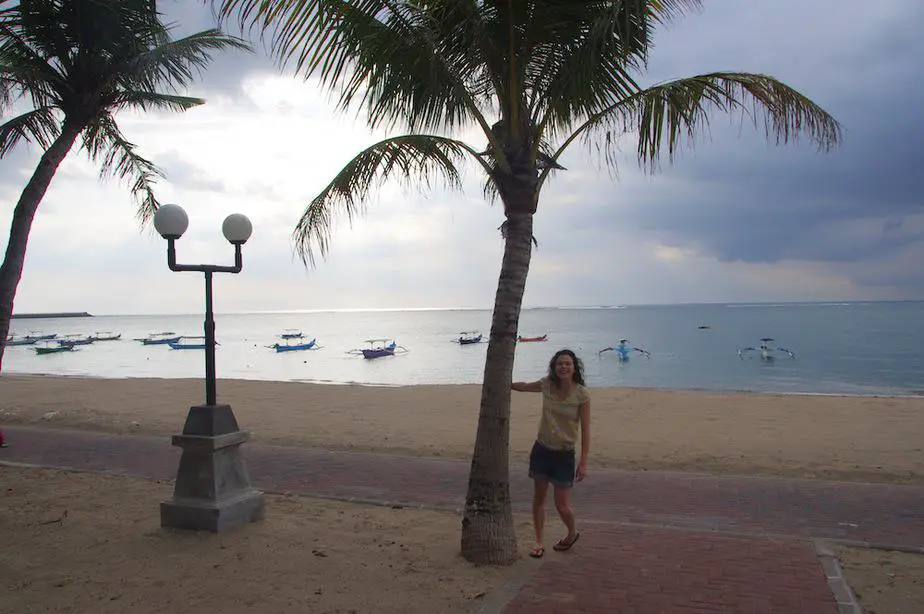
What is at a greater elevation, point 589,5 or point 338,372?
point 589,5

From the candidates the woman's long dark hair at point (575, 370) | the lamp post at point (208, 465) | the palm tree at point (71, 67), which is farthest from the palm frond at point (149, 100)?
the woman's long dark hair at point (575, 370)

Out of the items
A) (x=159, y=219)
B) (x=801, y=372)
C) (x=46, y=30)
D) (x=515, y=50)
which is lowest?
(x=801, y=372)

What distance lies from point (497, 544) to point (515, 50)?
3.91 metres

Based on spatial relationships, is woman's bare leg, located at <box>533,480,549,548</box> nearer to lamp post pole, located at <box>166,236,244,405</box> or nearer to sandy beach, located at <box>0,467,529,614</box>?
sandy beach, located at <box>0,467,529,614</box>

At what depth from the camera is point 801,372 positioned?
40750 mm

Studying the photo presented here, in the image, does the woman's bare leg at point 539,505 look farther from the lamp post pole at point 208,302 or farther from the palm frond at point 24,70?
the palm frond at point 24,70

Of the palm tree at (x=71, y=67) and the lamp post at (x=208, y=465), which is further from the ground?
the palm tree at (x=71, y=67)

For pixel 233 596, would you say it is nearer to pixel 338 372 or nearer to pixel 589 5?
pixel 589 5

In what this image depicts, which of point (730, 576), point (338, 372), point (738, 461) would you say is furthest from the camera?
point (338, 372)

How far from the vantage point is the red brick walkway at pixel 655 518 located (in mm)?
4547

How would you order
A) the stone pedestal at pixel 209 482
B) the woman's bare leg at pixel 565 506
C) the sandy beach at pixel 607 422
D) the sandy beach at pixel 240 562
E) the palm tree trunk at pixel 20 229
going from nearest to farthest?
the sandy beach at pixel 240 562 → the woman's bare leg at pixel 565 506 → the stone pedestal at pixel 209 482 → the palm tree trunk at pixel 20 229 → the sandy beach at pixel 607 422

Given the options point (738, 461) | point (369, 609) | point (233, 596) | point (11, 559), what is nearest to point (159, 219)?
point (11, 559)

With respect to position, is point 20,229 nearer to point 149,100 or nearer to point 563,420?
point 149,100

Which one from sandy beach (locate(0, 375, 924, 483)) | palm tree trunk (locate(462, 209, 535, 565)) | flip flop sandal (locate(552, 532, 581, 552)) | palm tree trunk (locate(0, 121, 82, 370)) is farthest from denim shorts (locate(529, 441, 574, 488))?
palm tree trunk (locate(0, 121, 82, 370))
